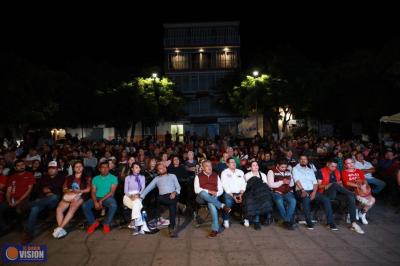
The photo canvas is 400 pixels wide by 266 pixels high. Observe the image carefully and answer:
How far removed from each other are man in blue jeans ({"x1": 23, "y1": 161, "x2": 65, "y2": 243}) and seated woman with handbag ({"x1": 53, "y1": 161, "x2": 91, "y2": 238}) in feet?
0.79

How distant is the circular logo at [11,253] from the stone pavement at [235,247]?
56cm

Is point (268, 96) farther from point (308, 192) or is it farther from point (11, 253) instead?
point (11, 253)

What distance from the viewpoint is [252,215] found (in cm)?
717

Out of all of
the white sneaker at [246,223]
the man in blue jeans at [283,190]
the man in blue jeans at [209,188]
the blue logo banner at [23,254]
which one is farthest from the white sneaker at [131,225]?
the man in blue jeans at [283,190]

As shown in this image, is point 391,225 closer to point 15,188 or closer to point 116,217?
point 116,217

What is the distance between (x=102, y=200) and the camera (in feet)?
23.9

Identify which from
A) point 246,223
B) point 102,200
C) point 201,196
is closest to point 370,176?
point 246,223

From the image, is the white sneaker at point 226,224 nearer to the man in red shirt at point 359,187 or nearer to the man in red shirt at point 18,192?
the man in red shirt at point 359,187

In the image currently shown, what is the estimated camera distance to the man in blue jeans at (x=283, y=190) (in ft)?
23.6

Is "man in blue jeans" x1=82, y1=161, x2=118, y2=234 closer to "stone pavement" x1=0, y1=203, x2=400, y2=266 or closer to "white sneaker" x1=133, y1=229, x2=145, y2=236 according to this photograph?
"stone pavement" x1=0, y1=203, x2=400, y2=266

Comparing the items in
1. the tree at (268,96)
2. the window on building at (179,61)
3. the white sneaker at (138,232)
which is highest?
the window on building at (179,61)

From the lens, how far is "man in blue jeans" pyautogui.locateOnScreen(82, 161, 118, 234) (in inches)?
283

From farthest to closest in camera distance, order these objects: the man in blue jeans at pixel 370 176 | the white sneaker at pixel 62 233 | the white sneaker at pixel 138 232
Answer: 1. the man in blue jeans at pixel 370 176
2. the white sneaker at pixel 138 232
3. the white sneaker at pixel 62 233

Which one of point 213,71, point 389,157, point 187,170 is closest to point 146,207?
point 187,170
